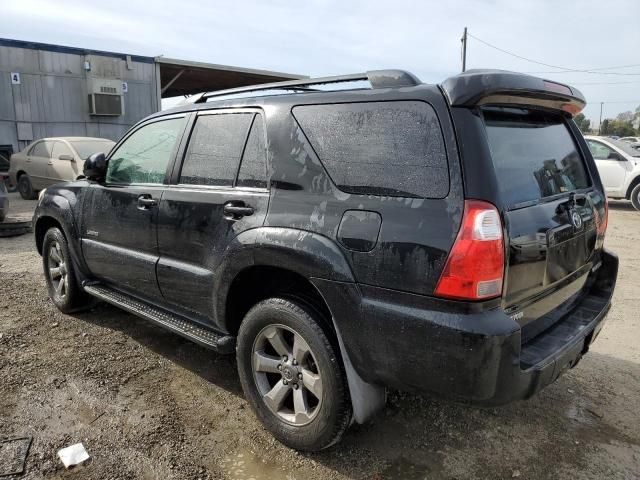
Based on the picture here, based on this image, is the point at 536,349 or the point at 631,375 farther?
the point at 631,375

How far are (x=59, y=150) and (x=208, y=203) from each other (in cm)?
1046

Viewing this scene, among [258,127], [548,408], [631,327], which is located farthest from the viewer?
[631,327]

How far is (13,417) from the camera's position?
298 cm

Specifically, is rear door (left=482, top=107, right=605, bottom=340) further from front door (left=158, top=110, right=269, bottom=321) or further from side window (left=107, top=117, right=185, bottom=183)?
side window (left=107, top=117, right=185, bottom=183)

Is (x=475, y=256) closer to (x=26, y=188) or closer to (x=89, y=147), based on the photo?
(x=89, y=147)

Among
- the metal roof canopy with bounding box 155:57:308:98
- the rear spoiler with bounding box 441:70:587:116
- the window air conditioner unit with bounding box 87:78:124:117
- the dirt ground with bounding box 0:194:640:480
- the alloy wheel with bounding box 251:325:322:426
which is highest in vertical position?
the metal roof canopy with bounding box 155:57:308:98

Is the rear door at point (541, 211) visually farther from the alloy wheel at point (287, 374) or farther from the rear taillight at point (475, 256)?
the alloy wheel at point (287, 374)

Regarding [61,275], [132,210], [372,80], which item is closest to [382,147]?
[372,80]

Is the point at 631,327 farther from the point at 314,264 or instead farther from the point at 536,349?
the point at 314,264

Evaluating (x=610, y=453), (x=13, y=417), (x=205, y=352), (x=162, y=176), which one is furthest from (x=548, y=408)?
(x=13, y=417)

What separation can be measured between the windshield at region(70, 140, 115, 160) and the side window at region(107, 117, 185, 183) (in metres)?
7.94

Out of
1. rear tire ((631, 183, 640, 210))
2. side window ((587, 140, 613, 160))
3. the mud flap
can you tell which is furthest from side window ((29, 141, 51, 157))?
rear tire ((631, 183, 640, 210))

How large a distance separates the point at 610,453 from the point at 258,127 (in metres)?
2.61

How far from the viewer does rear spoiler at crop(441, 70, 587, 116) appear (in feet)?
6.98
